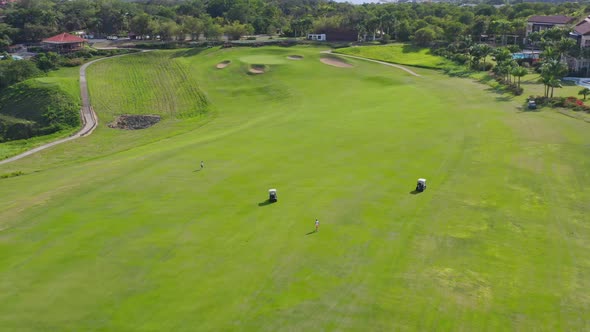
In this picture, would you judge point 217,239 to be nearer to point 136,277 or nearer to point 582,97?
point 136,277

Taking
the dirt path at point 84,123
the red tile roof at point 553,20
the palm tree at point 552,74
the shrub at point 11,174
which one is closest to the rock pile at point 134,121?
the dirt path at point 84,123

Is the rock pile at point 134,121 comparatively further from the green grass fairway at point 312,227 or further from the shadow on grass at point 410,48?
the shadow on grass at point 410,48

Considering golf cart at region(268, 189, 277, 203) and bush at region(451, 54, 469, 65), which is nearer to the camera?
golf cart at region(268, 189, 277, 203)

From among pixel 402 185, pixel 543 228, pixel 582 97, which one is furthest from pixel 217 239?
pixel 582 97

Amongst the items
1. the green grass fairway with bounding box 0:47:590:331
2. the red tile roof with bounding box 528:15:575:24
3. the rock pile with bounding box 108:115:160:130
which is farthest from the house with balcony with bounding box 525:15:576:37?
the rock pile with bounding box 108:115:160:130

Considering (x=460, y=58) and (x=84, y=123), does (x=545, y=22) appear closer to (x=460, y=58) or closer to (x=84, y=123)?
(x=460, y=58)

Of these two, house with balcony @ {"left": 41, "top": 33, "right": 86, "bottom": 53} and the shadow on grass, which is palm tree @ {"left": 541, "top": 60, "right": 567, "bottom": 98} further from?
house with balcony @ {"left": 41, "top": 33, "right": 86, "bottom": 53}
